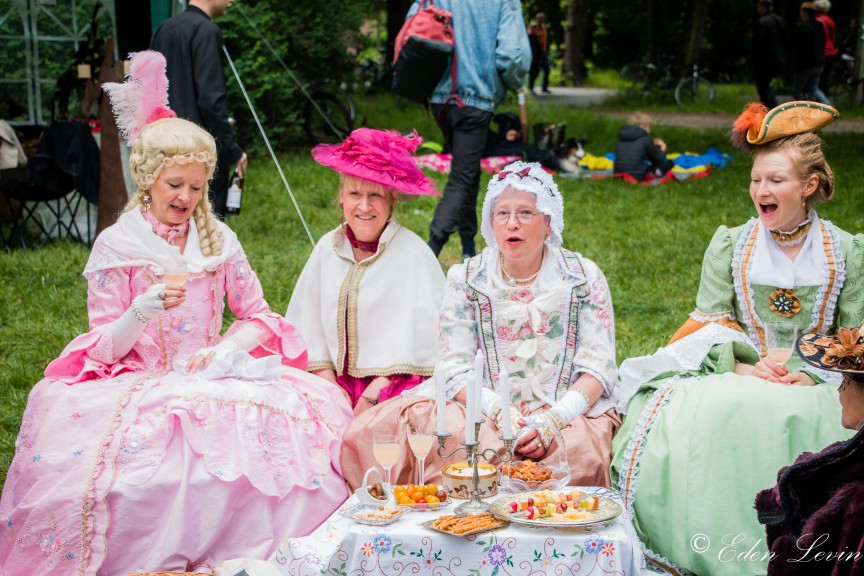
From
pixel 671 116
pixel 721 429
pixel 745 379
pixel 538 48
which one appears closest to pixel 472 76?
pixel 745 379

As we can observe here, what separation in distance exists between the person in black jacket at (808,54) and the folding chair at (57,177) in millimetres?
11268

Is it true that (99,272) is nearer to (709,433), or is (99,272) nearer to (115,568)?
(115,568)

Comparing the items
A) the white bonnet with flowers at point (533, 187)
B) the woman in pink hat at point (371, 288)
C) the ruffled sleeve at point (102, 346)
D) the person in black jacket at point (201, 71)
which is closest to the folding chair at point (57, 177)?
the person in black jacket at point (201, 71)

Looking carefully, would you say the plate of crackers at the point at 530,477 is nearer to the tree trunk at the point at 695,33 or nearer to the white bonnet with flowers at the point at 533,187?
the white bonnet with flowers at the point at 533,187

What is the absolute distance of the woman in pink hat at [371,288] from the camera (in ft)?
14.8

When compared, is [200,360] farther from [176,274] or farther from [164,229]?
[164,229]

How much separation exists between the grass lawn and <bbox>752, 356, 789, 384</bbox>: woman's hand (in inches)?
74.4

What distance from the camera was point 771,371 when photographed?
154 inches

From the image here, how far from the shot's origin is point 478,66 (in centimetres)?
735

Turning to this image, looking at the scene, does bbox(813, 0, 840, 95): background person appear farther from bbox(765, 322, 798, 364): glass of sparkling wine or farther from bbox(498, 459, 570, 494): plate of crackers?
bbox(498, 459, 570, 494): plate of crackers

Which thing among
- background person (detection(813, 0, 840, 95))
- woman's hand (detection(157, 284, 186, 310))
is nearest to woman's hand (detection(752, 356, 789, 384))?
woman's hand (detection(157, 284, 186, 310))

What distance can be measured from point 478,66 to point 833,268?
12.2 ft

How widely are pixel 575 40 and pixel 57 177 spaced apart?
21.9 m

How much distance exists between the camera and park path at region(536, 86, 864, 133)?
57.1ft
